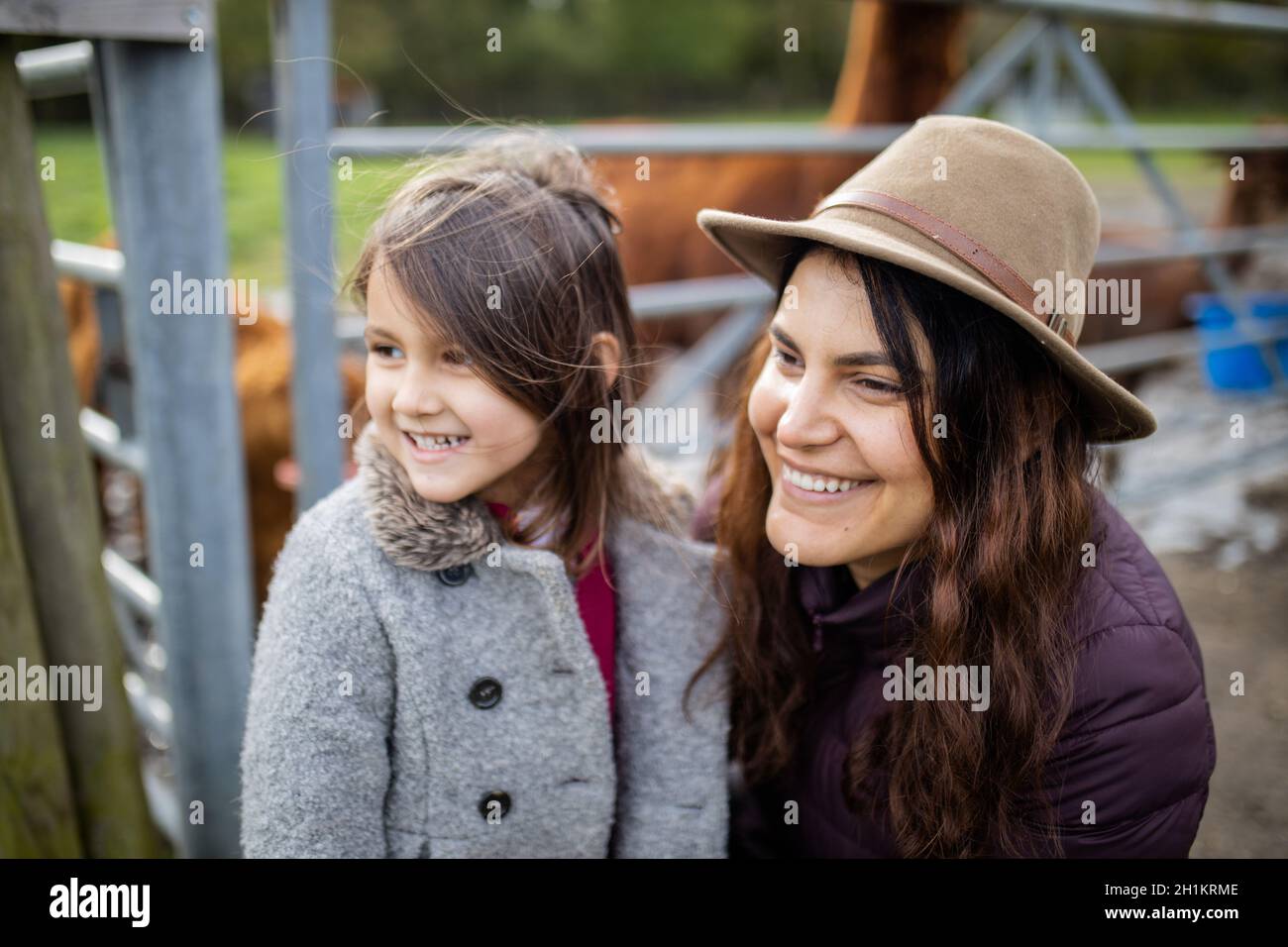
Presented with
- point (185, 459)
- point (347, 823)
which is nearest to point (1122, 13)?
point (185, 459)

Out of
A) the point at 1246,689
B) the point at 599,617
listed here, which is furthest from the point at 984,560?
the point at 1246,689

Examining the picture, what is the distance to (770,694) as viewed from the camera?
1.48m

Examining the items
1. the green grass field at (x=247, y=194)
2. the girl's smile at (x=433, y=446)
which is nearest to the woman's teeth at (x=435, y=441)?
the girl's smile at (x=433, y=446)

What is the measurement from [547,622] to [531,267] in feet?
1.55

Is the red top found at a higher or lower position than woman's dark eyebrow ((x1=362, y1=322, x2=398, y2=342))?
lower

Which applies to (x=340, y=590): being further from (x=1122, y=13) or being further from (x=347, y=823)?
(x=1122, y=13)

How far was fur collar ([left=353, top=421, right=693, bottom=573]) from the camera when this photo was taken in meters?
1.23

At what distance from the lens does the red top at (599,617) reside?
1424 mm

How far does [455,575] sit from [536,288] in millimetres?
390

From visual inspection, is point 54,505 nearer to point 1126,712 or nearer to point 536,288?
point 536,288

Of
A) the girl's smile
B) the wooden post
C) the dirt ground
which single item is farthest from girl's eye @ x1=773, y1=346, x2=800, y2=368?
the dirt ground

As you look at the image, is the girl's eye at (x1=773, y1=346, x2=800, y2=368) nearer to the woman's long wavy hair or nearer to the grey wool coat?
the woman's long wavy hair

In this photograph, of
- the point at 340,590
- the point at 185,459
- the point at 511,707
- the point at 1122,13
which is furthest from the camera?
the point at 1122,13

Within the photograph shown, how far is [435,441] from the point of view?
1270 mm
